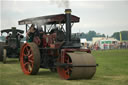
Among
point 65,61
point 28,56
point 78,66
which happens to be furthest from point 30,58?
point 78,66

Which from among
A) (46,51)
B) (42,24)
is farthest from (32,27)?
(46,51)

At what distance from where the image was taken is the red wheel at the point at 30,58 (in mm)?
10312

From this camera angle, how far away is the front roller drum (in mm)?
8767

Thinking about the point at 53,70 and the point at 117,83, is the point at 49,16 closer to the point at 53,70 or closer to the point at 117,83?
the point at 53,70

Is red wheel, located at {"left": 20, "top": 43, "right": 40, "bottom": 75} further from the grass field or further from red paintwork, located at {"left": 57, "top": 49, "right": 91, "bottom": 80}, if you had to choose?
red paintwork, located at {"left": 57, "top": 49, "right": 91, "bottom": 80}

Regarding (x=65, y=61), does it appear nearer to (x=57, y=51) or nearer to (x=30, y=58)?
(x=57, y=51)

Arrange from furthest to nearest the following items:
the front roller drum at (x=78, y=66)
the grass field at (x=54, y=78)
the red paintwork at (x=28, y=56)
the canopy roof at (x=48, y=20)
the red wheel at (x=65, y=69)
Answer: the red paintwork at (x=28, y=56)
the canopy roof at (x=48, y=20)
the red wheel at (x=65, y=69)
the front roller drum at (x=78, y=66)
the grass field at (x=54, y=78)

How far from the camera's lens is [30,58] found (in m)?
10.8

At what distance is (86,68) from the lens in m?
8.95

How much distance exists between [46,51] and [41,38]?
0.70 metres

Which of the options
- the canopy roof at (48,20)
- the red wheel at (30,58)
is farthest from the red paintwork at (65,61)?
the canopy roof at (48,20)

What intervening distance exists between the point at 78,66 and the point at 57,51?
1.61 metres

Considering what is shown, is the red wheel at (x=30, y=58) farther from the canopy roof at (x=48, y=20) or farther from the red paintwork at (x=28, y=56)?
the canopy roof at (x=48, y=20)

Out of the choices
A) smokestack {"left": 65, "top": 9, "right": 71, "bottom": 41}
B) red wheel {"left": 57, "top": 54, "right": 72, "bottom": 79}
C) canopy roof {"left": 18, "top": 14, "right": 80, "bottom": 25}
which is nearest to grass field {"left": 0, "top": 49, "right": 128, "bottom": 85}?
A: red wheel {"left": 57, "top": 54, "right": 72, "bottom": 79}
